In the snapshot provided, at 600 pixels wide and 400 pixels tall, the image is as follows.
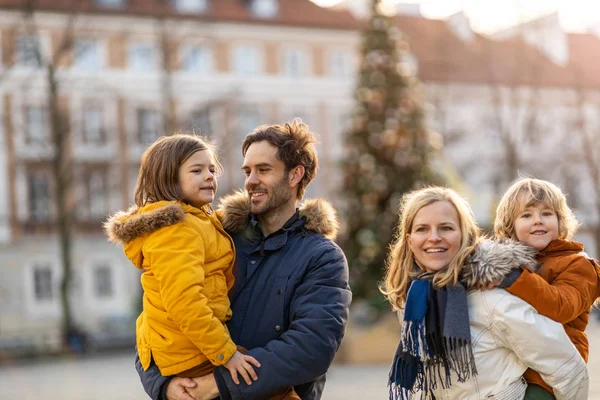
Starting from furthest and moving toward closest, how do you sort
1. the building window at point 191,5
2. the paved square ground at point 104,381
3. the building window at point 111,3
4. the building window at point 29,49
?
the building window at point 191,5, the building window at point 111,3, the building window at point 29,49, the paved square ground at point 104,381

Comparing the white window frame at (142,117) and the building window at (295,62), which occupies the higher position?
the building window at (295,62)

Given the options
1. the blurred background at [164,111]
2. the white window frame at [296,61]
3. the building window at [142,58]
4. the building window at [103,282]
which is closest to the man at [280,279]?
the blurred background at [164,111]

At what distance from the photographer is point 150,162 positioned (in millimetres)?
3859

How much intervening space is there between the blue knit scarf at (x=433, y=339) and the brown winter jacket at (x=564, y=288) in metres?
0.25

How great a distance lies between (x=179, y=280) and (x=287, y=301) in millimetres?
521

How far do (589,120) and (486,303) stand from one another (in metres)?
38.7

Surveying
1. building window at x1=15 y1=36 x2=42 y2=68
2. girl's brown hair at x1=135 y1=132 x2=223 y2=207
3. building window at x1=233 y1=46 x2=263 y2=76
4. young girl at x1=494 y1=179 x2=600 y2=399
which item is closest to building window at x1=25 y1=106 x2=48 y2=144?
building window at x1=15 y1=36 x2=42 y2=68

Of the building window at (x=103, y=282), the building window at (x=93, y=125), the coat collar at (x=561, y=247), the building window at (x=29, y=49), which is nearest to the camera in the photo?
the coat collar at (x=561, y=247)

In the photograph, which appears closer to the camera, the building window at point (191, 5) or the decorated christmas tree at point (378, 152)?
the decorated christmas tree at point (378, 152)

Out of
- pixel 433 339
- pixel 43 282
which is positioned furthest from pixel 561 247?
pixel 43 282

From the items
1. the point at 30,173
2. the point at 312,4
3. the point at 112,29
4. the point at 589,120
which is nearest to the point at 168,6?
the point at 112,29

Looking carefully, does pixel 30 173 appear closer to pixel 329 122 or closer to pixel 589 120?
pixel 329 122

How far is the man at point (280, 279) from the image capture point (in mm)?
3588

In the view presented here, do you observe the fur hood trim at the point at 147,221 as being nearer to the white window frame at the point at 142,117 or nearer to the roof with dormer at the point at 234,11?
the roof with dormer at the point at 234,11
